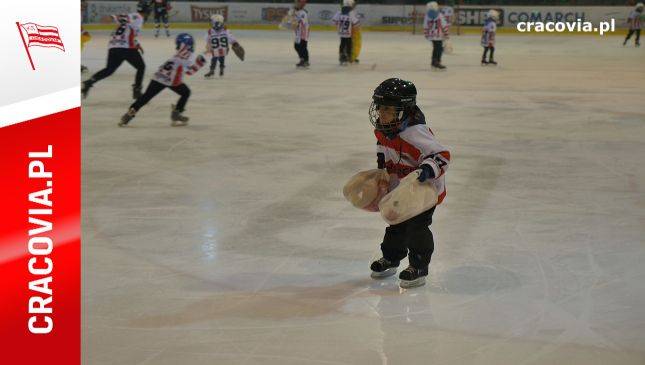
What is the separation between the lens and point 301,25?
18.0 metres

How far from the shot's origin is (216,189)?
7312 millimetres

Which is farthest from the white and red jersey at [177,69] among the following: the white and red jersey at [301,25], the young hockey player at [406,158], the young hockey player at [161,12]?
the young hockey player at [161,12]

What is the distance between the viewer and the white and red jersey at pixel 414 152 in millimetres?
4684

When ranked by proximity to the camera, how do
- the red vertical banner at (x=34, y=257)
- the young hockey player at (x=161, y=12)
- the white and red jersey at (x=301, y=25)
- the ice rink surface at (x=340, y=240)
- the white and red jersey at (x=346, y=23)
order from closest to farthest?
the red vertical banner at (x=34, y=257), the ice rink surface at (x=340, y=240), the white and red jersey at (x=301, y=25), the white and red jersey at (x=346, y=23), the young hockey player at (x=161, y=12)

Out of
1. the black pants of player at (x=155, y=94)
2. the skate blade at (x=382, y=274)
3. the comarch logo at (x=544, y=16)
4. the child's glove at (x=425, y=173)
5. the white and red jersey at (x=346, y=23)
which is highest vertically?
the comarch logo at (x=544, y=16)

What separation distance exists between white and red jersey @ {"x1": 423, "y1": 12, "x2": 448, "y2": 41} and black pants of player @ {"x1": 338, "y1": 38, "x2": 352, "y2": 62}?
5.07ft

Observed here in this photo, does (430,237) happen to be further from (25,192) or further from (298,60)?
(298,60)

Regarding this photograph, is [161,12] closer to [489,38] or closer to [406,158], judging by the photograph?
[489,38]

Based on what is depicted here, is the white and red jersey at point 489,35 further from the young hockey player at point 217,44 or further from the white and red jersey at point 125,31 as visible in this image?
the white and red jersey at point 125,31

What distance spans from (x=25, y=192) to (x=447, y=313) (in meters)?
2.02

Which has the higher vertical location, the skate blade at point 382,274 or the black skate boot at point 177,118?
the black skate boot at point 177,118

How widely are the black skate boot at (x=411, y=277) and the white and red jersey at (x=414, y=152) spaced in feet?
1.29

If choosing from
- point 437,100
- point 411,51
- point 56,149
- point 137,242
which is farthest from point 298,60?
point 56,149

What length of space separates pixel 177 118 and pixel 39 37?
524 centimetres
